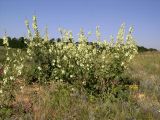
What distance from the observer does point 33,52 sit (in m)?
10.5

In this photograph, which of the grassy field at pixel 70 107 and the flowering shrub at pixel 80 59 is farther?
the flowering shrub at pixel 80 59

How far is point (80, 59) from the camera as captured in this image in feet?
31.6

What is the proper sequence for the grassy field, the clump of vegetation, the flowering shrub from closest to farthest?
the grassy field, the clump of vegetation, the flowering shrub

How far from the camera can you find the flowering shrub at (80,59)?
9.57 metres

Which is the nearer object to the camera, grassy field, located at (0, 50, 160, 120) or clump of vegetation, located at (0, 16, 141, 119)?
grassy field, located at (0, 50, 160, 120)

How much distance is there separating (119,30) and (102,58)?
107 cm

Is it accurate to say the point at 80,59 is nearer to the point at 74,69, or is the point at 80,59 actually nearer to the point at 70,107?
the point at 74,69

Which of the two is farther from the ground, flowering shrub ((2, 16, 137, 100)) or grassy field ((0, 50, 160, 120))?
flowering shrub ((2, 16, 137, 100))

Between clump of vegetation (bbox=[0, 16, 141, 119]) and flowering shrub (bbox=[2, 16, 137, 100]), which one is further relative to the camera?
flowering shrub (bbox=[2, 16, 137, 100])

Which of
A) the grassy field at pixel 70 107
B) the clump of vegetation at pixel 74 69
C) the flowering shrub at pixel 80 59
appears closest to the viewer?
the grassy field at pixel 70 107

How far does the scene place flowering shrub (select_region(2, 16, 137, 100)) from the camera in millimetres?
9570

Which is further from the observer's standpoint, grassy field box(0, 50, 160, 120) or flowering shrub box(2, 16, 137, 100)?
flowering shrub box(2, 16, 137, 100)

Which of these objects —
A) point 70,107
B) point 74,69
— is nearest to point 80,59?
point 74,69

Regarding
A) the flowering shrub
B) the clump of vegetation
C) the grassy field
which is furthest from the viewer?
the flowering shrub
